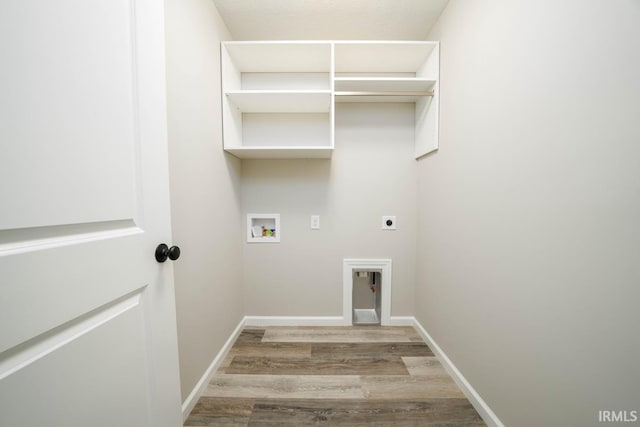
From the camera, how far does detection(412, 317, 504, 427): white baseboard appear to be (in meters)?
1.17

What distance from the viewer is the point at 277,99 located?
1741mm

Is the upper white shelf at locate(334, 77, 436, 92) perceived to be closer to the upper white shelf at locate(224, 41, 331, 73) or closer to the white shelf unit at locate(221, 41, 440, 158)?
the white shelf unit at locate(221, 41, 440, 158)

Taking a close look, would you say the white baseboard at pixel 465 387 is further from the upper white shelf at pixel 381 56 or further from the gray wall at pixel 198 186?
the upper white shelf at pixel 381 56

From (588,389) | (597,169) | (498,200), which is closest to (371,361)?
(588,389)

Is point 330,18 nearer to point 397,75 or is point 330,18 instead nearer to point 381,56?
point 381,56

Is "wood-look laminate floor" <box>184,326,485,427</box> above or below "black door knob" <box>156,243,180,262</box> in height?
below

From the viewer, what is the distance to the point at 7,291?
1.38ft

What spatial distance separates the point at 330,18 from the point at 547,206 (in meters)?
1.73

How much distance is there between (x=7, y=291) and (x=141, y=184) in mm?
393

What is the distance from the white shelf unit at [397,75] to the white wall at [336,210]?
0.17 m

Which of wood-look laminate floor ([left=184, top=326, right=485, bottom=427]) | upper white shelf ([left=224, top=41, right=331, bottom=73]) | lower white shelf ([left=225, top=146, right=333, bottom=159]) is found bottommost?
wood-look laminate floor ([left=184, top=326, right=485, bottom=427])

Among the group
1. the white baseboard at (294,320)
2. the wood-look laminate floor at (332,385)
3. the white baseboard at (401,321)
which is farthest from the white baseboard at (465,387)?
the white baseboard at (294,320)

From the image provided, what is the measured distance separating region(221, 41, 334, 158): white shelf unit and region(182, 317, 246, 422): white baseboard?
1490 mm

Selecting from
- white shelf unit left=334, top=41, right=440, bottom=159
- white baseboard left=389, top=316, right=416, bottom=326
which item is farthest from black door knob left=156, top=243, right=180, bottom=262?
white baseboard left=389, top=316, right=416, bottom=326
